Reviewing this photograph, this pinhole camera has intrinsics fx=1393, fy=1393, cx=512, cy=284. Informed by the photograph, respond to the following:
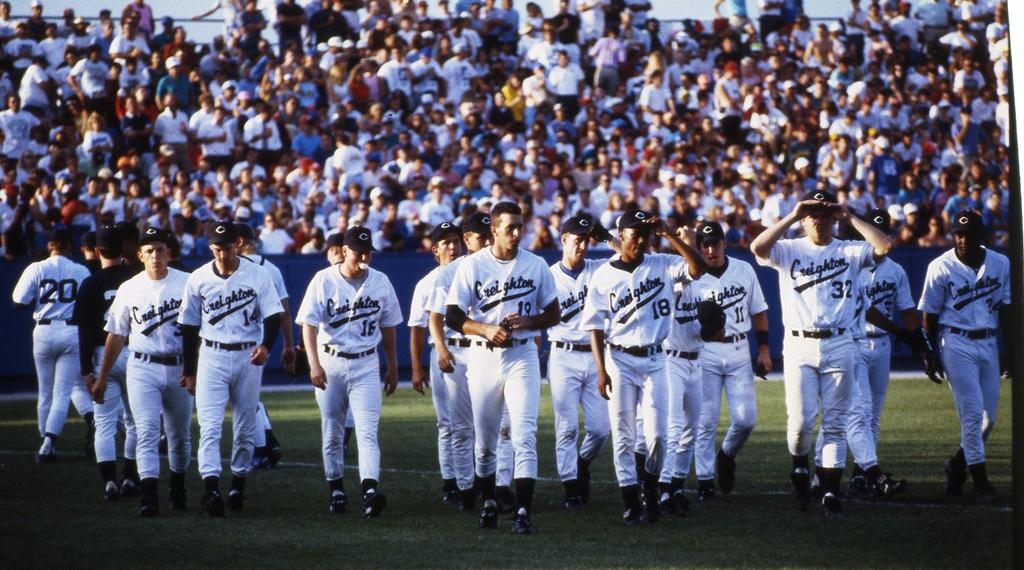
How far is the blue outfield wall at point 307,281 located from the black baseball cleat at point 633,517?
10874 millimetres

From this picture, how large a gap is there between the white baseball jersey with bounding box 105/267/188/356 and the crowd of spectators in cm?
848

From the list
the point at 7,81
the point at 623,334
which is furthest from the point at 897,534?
the point at 7,81

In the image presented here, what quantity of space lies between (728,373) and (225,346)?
371cm

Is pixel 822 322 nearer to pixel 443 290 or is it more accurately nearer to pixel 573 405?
pixel 573 405

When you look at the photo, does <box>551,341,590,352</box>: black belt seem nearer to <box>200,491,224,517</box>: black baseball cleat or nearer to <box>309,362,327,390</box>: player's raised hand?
<box>309,362,327,390</box>: player's raised hand

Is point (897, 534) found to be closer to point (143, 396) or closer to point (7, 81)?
point (143, 396)

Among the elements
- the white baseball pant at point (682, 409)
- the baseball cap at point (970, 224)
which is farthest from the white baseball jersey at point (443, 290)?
the baseball cap at point (970, 224)

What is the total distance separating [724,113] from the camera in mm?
23859

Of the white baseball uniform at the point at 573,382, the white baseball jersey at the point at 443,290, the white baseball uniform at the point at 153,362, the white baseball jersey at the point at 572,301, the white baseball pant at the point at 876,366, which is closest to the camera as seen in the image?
the white baseball jersey at the point at 443,290

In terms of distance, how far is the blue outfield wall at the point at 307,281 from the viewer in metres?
19.5

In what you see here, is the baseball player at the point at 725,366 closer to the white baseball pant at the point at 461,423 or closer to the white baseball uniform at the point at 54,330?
the white baseball pant at the point at 461,423

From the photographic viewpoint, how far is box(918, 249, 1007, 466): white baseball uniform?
10.1 metres

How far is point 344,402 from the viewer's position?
33.0 feet

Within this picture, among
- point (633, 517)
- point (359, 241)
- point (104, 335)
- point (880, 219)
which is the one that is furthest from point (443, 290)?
point (880, 219)
